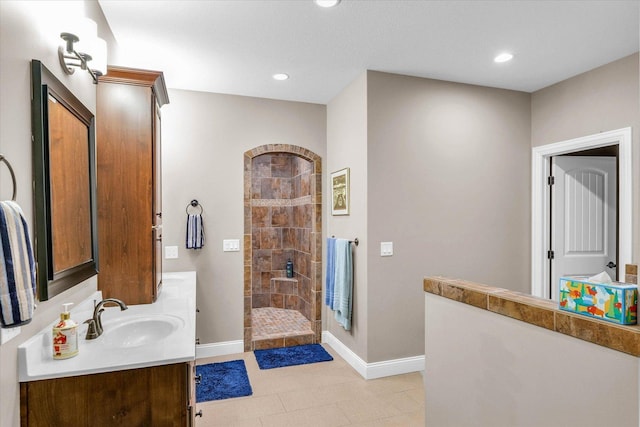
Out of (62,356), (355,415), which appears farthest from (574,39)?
(62,356)

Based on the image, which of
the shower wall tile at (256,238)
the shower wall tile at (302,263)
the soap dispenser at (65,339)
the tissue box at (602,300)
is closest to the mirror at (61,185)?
→ the soap dispenser at (65,339)

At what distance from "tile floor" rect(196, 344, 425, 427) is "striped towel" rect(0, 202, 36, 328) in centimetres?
190

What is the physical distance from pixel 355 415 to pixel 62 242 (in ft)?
7.20

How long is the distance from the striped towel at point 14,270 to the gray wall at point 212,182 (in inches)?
105

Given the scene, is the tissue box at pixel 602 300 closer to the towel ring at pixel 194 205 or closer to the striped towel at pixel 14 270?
the striped towel at pixel 14 270

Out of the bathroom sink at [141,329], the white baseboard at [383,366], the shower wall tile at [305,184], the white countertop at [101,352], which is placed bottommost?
the white baseboard at [383,366]

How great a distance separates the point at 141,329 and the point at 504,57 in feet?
10.9

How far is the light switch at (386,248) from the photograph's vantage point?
334cm

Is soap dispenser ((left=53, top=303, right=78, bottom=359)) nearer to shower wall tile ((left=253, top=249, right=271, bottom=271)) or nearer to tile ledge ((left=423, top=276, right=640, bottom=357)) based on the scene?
tile ledge ((left=423, top=276, right=640, bottom=357))

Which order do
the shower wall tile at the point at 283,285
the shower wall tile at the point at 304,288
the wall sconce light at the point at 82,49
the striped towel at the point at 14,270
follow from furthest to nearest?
1. the shower wall tile at the point at 283,285
2. the shower wall tile at the point at 304,288
3. the wall sconce light at the point at 82,49
4. the striped towel at the point at 14,270

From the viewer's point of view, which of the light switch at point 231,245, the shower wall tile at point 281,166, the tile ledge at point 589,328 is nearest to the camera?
the tile ledge at point 589,328

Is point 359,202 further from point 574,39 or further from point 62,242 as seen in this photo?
point 62,242

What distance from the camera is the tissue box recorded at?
47.2 inches

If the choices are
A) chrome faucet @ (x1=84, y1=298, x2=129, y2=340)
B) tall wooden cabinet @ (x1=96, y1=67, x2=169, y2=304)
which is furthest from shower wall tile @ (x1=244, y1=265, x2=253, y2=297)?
chrome faucet @ (x1=84, y1=298, x2=129, y2=340)
